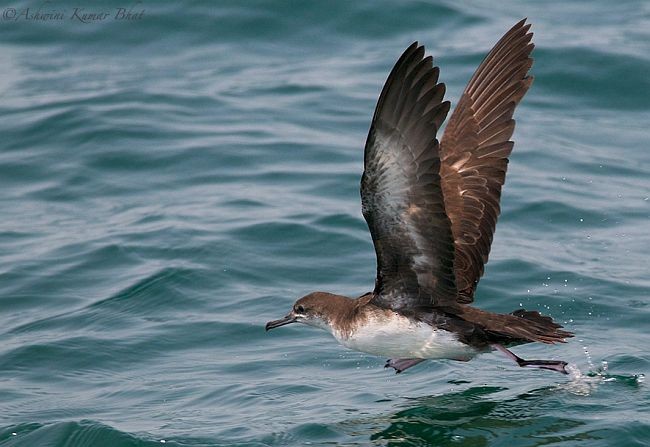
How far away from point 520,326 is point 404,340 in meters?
0.78

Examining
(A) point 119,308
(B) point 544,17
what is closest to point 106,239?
(A) point 119,308

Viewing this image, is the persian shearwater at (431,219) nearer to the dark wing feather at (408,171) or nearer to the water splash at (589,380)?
the dark wing feather at (408,171)

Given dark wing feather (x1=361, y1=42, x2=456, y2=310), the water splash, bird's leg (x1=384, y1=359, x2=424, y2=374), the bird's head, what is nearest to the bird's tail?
the water splash

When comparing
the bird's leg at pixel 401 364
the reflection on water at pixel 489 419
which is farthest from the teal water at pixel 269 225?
the bird's leg at pixel 401 364

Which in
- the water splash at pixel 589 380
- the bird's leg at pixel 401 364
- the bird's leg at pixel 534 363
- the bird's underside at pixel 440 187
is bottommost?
the water splash at pixel 589 380

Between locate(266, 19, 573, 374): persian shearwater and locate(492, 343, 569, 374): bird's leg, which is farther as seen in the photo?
locate(492, 343, 569, 374): bird's leg

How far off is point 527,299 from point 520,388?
2090 millimetres

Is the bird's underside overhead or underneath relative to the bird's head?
overhead

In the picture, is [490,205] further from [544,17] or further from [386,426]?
[544,17]

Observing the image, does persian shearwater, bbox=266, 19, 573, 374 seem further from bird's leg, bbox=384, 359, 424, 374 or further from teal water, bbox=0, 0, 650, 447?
teal water, bbox=0, 0, 650, 447

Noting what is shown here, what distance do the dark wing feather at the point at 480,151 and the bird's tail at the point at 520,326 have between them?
0.41 meters

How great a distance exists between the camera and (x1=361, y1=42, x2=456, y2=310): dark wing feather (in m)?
6.84

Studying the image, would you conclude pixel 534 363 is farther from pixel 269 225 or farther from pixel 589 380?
pixel 269 225

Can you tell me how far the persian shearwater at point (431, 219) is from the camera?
691 centimetres
